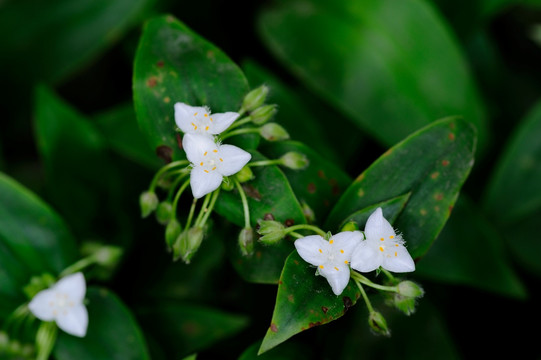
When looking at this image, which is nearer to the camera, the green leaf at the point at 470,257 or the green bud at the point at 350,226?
the green bud at the point at 350,226

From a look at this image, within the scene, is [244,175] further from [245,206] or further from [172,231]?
[172,231]

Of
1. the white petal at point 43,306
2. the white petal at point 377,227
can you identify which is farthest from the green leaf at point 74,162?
the white petal at point 377,227

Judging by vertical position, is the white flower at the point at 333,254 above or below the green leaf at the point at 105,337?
above

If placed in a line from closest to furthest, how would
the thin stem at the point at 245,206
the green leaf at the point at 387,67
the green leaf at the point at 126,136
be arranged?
the thin stem at the point at 245,206
the green leaf at the point at 126,136
the green leaf at the point at 387,67

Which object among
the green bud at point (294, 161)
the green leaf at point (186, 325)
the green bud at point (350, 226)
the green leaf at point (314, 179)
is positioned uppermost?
the green bud at point (294, 161)

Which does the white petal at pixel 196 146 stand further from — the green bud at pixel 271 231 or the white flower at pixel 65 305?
the white flower at pixel 65 305

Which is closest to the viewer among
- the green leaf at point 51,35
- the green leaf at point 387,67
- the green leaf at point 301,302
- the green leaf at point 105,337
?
the green leaf at point 301,302

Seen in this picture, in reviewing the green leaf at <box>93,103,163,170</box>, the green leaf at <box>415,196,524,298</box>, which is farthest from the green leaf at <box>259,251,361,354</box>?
the green leaf at <box>93,103,163,170</box>

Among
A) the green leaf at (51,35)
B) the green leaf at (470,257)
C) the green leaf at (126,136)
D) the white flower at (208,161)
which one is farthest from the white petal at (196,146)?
the green leaf at (51,35)

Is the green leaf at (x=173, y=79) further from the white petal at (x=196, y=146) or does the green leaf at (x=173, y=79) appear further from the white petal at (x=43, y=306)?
the white petal at (x=43, y=306)
